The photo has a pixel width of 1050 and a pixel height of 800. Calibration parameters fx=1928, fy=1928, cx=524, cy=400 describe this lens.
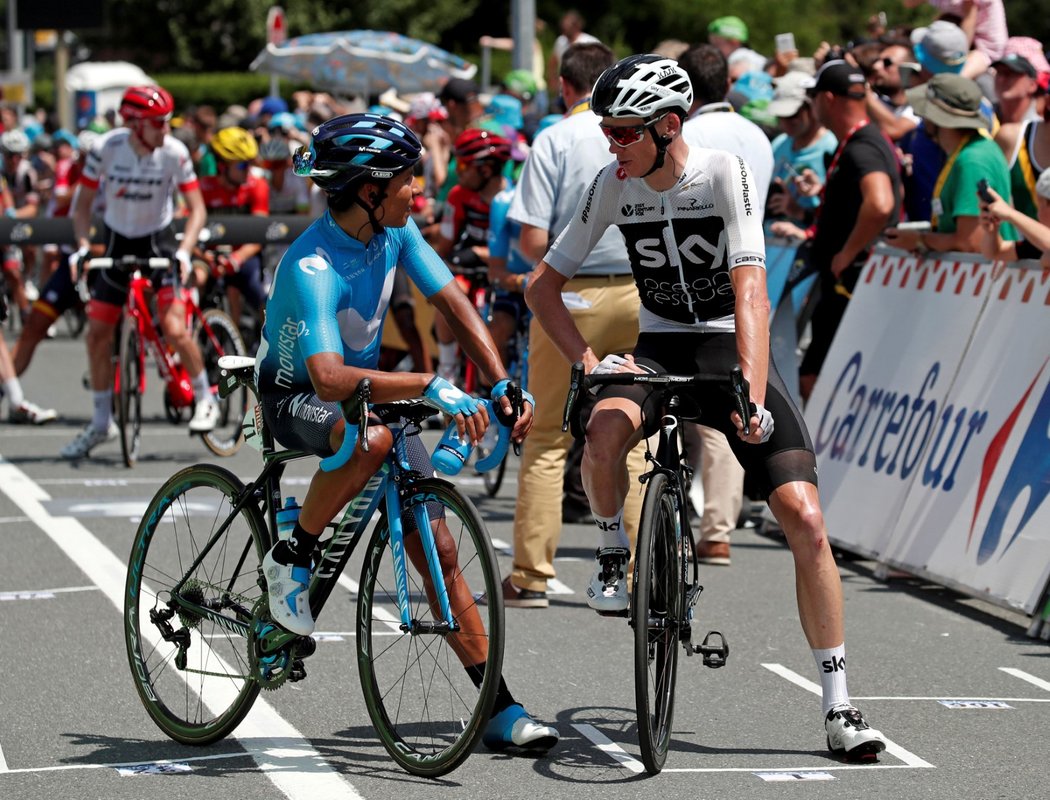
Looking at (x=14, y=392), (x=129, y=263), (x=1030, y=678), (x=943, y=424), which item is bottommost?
(x=14, y=392)

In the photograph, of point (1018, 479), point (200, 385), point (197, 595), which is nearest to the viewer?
point (197, 595)

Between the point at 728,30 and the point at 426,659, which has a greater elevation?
the point at 728,30

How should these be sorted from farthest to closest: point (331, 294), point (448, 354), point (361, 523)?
point (448, 354) → point (361, 523) → point (331, 294)

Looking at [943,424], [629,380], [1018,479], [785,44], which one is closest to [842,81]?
[943,424]

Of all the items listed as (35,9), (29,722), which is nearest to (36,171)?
(35,9)

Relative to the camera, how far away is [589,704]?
6.66 m

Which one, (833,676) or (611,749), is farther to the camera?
(611,749)

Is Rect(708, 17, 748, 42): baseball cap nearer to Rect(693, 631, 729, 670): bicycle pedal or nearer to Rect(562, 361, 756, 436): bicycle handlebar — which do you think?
Rect(562, 361, 756, 436): bicycle handlebar

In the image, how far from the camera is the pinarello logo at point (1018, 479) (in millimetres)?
8062

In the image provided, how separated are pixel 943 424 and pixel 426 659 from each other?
376cm

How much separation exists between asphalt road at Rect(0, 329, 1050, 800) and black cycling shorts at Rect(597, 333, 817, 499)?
0.89 metres

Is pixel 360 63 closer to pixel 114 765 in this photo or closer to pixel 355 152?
pixel 355 152

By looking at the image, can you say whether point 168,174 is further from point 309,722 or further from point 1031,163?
point 309,722

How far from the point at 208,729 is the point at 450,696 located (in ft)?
2.71
